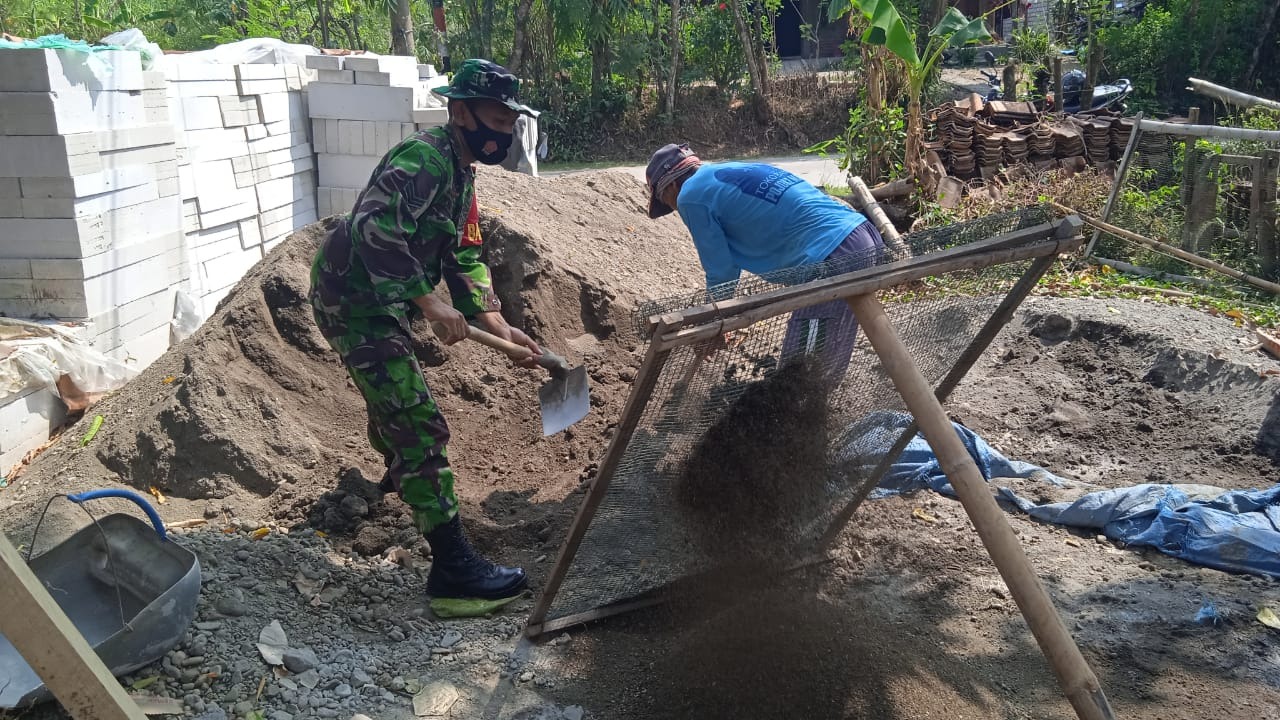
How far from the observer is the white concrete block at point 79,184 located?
4.88 metres

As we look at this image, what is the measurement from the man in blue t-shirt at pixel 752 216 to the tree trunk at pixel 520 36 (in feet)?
40.6

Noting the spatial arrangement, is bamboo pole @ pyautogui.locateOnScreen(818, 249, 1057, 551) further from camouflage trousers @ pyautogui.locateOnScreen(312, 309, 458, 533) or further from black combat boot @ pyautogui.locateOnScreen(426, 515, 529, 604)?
camouflage trousers @ pyautogui.locateOnScreen(312, 309, 458, 533)

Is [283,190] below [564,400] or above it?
above

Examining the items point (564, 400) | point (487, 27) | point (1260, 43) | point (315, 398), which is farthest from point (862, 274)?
point (1260, 43)

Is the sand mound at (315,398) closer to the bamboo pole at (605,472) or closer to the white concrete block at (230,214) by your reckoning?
the bamboo pole at (605,472)

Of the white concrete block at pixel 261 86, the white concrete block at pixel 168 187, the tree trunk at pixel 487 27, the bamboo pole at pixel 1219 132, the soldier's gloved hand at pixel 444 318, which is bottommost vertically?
the soldier's gloved hand at pixel 444 318

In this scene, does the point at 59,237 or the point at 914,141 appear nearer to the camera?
the point at 59,237

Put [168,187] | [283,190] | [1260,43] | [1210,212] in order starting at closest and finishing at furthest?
1. [168,187]
2. [1210,212]
3. [283,190]
4. [1260,43]

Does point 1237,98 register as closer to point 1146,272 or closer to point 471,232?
point 1146,272

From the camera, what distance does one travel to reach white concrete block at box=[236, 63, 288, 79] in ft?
22.8

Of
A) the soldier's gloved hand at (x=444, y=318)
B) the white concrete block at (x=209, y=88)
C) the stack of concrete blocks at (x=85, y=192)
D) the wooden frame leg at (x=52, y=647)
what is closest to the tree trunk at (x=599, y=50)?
the white concrete block at (x=209, y=88)

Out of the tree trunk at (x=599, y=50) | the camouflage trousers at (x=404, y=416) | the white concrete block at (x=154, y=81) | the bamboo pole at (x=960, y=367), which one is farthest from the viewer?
the tree trunk at (x=599, y=50)

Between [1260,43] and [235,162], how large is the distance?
1651cm

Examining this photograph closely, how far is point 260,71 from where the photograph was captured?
7.20 m
